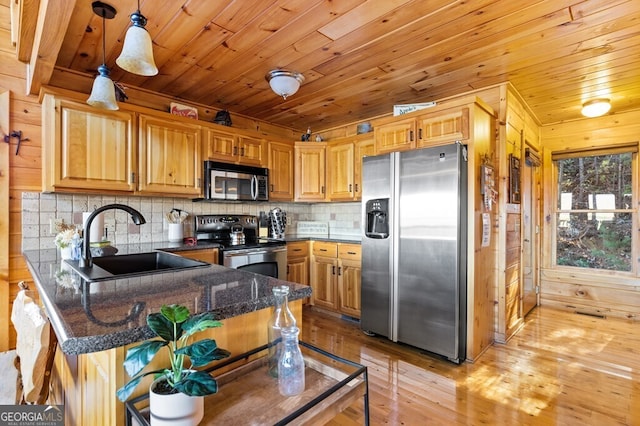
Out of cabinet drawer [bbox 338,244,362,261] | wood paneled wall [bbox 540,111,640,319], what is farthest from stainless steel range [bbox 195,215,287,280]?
wood paneled wall [bbox 540,111,640,319]

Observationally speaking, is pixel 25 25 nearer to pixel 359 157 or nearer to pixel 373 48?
pixel 373 48

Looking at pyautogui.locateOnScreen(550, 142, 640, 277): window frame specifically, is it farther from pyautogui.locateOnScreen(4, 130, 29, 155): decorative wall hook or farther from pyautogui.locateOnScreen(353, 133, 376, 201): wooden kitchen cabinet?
pyautogui.locateOnScreen(4, 130, 29, 155): decorative wall hook

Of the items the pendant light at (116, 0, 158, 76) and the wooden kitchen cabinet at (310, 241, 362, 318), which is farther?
the wooden kitchen cabinet at (310, 241, 362, 318)

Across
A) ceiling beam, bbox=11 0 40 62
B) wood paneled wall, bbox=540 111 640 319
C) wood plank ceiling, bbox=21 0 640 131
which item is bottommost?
wood paneled wall, bbox=540 111 640 319

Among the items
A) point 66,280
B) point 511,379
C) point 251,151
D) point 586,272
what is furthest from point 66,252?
point 586,272

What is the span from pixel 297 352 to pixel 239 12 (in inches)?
77.1

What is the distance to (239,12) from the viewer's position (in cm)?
197

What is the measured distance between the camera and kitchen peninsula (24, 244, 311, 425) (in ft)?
2.52

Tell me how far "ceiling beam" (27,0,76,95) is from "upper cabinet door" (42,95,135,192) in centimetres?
28

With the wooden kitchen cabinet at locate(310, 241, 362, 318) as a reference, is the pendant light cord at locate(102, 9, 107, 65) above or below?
above

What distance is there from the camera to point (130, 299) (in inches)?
40.0

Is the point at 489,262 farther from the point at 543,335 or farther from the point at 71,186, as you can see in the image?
the point at 71,186

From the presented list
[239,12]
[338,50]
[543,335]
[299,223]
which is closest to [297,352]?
[239,12]

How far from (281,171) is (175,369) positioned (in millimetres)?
3346
